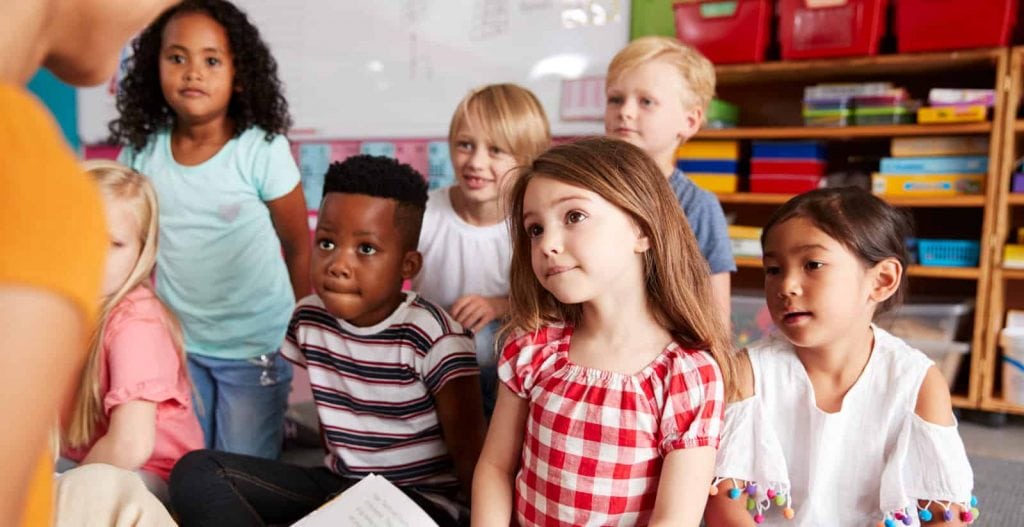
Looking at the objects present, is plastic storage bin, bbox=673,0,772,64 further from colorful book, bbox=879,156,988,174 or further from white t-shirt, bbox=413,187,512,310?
white t-shirt, bbox=413,187,512,310

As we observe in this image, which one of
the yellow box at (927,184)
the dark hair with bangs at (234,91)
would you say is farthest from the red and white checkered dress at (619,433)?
the yellow box at (927,184)

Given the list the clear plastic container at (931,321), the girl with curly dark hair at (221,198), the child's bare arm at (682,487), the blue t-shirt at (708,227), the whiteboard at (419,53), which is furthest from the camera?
the whiteboard at (419,53)

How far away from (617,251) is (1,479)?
0.78m

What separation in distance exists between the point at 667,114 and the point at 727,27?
48.6 inches

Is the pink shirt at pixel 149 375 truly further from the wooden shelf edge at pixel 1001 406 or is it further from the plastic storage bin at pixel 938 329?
the wooden shelf edge at pixel 1001 406

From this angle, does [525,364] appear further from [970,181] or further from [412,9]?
[412,9]

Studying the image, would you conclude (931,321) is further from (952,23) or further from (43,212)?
(43,212)

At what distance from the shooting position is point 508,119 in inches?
61.6

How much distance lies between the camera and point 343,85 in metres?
3.25

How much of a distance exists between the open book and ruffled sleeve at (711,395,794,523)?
43 centimetres

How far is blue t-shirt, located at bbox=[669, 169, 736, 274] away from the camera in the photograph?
1.50 meters

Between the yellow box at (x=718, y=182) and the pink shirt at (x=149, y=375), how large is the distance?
1.89 meters

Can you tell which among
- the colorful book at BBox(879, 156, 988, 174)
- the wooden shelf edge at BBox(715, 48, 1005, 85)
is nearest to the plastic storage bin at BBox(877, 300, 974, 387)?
the colorful book at BBox(879, 156, 988, 174)

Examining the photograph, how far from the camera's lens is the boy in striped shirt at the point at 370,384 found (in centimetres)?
127
